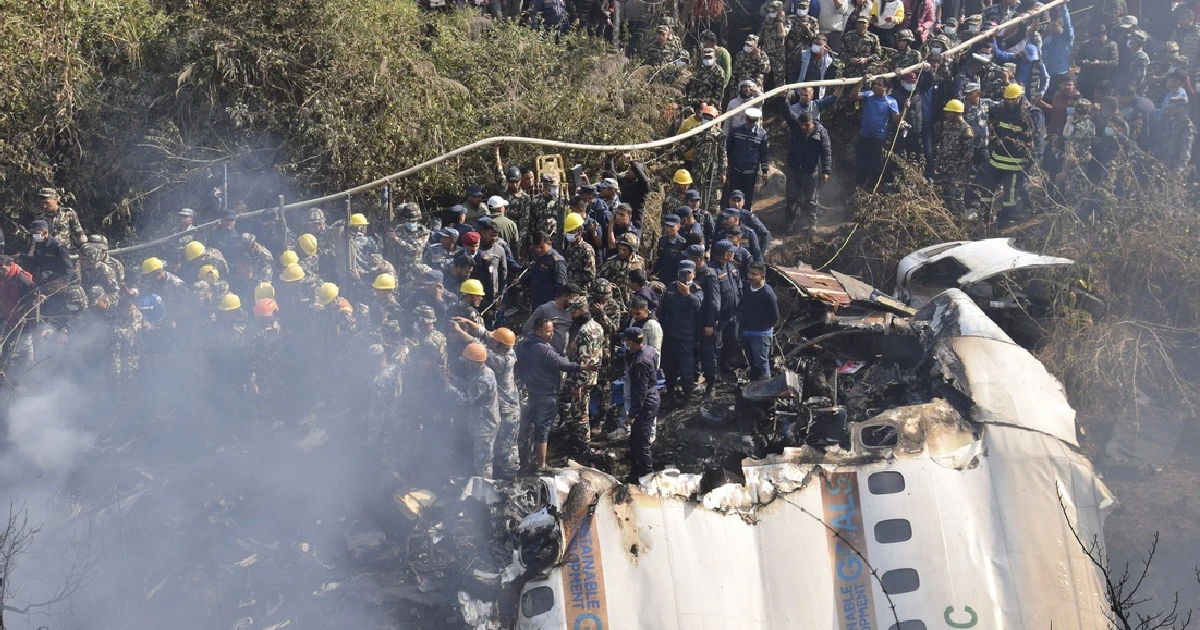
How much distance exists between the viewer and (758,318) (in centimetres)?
1153

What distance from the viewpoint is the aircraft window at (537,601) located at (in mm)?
7246

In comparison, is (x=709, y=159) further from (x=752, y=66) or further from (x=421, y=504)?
(x=421, y=504)

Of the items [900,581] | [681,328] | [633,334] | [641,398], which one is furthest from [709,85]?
[900,581]

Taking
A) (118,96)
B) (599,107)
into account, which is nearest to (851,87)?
(599,107)

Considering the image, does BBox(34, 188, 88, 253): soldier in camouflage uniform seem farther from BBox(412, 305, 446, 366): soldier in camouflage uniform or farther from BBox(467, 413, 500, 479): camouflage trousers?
BBox(467, 413, 500, 479): camouflage trousers

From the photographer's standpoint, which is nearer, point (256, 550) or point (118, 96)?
point (256, 550)

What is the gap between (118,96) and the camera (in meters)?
13.8

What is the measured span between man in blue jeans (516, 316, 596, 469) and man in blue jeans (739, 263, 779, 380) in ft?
6.69

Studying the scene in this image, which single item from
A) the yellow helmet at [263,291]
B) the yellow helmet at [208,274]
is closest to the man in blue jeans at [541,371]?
the yellow helmet at [263,291]

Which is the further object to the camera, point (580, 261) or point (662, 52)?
point (662, 52)

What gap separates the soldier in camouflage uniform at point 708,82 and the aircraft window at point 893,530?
8.53 meters

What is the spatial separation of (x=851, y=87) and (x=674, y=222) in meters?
5.15

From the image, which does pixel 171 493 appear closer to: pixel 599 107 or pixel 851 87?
pixel 599 107

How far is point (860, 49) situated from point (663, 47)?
2803 millimetres
